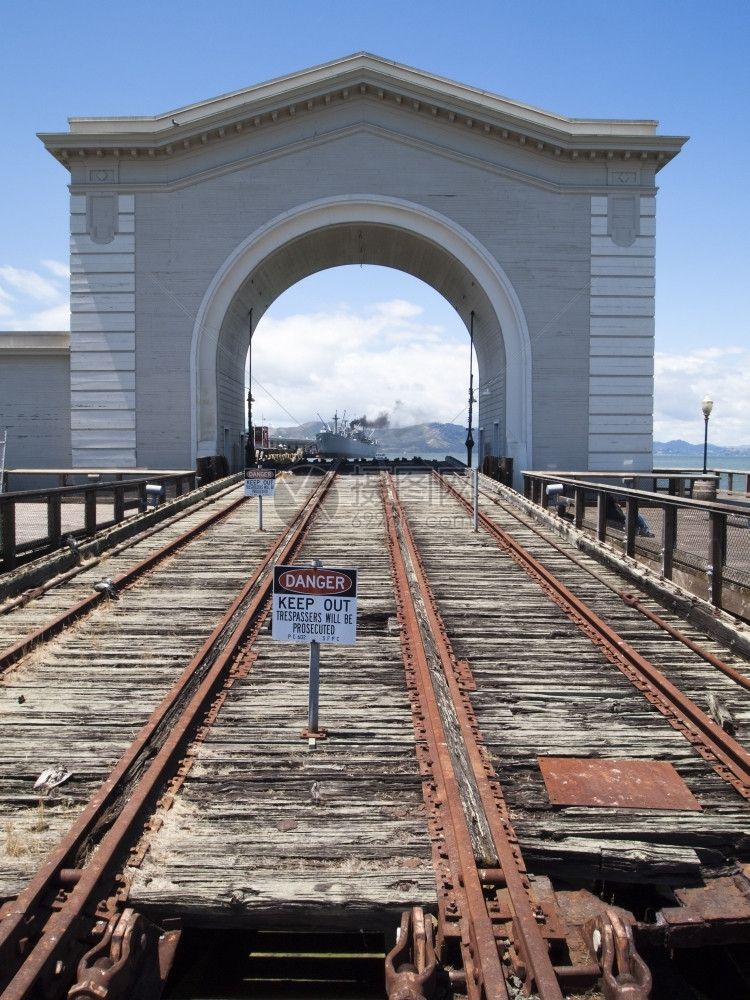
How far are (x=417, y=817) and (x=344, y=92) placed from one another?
87.5 ft

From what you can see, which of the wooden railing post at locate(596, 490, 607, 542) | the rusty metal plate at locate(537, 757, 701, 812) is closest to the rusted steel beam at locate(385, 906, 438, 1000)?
the rusty metal plate at locate(537, 757, 701, 812)

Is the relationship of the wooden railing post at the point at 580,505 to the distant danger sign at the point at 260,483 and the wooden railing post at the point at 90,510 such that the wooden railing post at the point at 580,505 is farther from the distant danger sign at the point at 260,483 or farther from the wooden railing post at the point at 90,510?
the wooden railing post at the point at 90,510

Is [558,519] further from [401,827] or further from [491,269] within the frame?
[491,269]

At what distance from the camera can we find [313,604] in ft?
17.8

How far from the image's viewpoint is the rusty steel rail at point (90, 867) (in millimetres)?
3225

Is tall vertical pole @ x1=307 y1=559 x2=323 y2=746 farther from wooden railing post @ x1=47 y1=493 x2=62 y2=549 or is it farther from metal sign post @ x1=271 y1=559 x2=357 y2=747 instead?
wooden railing post @ x1=47 y1=493 x2=62 y2=549

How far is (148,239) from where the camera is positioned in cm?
2609

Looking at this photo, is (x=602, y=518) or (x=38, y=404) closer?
(x=602, y=518)

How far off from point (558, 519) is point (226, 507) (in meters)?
7.39

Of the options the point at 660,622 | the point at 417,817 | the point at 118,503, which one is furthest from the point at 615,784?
the point at 118,503

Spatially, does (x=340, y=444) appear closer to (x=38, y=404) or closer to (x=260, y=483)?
(x=38, y=404)

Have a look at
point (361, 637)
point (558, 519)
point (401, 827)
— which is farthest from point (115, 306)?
point (401, 827)

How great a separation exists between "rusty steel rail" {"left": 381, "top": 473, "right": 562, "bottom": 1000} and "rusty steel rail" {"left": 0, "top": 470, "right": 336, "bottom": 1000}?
1.53 meters

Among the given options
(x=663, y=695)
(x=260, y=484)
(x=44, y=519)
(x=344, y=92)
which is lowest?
(x=663, y=695)
